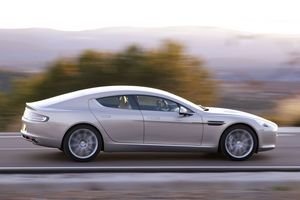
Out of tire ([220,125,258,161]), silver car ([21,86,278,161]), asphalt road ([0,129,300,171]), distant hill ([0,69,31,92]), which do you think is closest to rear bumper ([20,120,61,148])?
silver car ([21,86,278,161])

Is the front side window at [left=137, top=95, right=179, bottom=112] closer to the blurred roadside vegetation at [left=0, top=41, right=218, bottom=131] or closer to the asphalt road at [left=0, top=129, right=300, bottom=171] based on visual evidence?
the asphalt road at [left=0, top=129, right=300, bottom=171]

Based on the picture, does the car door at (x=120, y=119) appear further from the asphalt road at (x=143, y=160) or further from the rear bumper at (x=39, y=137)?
the rear bumper at (x=39, y=137)

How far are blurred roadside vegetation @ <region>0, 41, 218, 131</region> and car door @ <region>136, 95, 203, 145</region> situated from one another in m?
9.56

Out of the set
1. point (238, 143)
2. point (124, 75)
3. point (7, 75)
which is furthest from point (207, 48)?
point (238, 143)

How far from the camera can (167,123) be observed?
39.9 feet

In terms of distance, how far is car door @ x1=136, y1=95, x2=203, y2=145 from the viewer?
1216 cm

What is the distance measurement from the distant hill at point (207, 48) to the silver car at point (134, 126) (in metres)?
16.8

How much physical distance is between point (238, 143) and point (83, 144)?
260cm

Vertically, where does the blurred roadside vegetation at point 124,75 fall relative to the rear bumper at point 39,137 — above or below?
above

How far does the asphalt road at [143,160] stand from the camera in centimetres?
1173

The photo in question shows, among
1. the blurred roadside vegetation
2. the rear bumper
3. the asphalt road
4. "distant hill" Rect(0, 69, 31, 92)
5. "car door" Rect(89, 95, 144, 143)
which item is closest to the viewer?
the asphalt road

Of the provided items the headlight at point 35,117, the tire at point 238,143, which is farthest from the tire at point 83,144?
the tire at point 238,143

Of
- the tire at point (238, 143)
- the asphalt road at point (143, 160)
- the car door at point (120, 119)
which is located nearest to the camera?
the asphalt road at point (143, 160)

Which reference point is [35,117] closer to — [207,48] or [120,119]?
[120,119]
